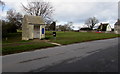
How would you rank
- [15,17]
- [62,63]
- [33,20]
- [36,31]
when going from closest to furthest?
[62,63] → [33,20] → [36,31] → [15,17]

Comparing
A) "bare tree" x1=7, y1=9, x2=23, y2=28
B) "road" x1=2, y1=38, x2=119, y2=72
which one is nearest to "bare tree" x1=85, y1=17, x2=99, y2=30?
"bare tree" x1=7, y1=9, x2=23, y2=28

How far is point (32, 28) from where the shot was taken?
23125 mm

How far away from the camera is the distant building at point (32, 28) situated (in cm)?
2283

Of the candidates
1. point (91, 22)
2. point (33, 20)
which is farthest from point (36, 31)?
point (91, 22)

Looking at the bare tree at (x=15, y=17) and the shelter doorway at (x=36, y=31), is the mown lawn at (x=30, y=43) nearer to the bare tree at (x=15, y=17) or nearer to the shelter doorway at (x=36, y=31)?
the shelter doorway at (x=36, y=31)

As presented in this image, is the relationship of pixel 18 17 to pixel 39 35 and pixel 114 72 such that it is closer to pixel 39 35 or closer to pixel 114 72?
pixel 39 35

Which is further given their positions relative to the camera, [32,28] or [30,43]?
[32,28]

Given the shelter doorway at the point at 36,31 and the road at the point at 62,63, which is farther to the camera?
the shelter doorway at the point at 36,31

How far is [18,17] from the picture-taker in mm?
41125

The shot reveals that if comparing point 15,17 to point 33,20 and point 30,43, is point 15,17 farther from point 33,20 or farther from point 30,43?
point 30,43

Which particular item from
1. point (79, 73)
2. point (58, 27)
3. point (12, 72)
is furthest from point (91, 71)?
point (58, 27)

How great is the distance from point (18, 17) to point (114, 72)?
4025 cm

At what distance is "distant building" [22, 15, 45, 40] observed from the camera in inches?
899

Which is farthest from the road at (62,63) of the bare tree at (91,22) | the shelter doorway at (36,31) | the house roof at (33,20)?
the bare tree at (91,22)
